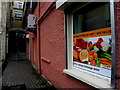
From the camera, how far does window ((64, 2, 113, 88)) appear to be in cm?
220

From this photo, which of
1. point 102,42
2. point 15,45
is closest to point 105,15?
point 102,42

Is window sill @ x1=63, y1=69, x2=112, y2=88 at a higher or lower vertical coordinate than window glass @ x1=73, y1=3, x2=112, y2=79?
lower

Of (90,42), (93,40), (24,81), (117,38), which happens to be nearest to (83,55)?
(90,42)

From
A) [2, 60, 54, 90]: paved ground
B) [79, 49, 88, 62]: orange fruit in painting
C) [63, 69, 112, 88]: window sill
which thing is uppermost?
[79, 49, 88, 62]: orange fruit in painting

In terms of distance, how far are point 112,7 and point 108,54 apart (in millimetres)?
843

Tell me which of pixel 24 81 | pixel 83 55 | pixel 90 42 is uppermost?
pixel 90 42

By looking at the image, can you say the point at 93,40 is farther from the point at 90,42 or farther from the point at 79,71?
the point at 79,71

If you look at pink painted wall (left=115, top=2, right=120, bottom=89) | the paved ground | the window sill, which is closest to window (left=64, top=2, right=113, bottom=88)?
the window sill

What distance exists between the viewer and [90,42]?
2.63 m

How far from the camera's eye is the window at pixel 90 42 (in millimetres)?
2197

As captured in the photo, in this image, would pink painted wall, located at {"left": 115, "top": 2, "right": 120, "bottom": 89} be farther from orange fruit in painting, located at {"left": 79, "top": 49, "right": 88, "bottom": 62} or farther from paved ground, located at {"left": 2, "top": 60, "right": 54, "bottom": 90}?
paved ground, located at {"left": 2, "top": 60, "right": 54, "bottom": 90}

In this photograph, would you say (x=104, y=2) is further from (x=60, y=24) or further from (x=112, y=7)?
(x=60, y=24)

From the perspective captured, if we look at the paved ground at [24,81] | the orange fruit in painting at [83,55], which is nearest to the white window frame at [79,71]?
the orange fruit in painting at [83,55]

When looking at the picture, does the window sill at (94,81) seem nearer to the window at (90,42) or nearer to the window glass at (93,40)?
the window at (90,42)
